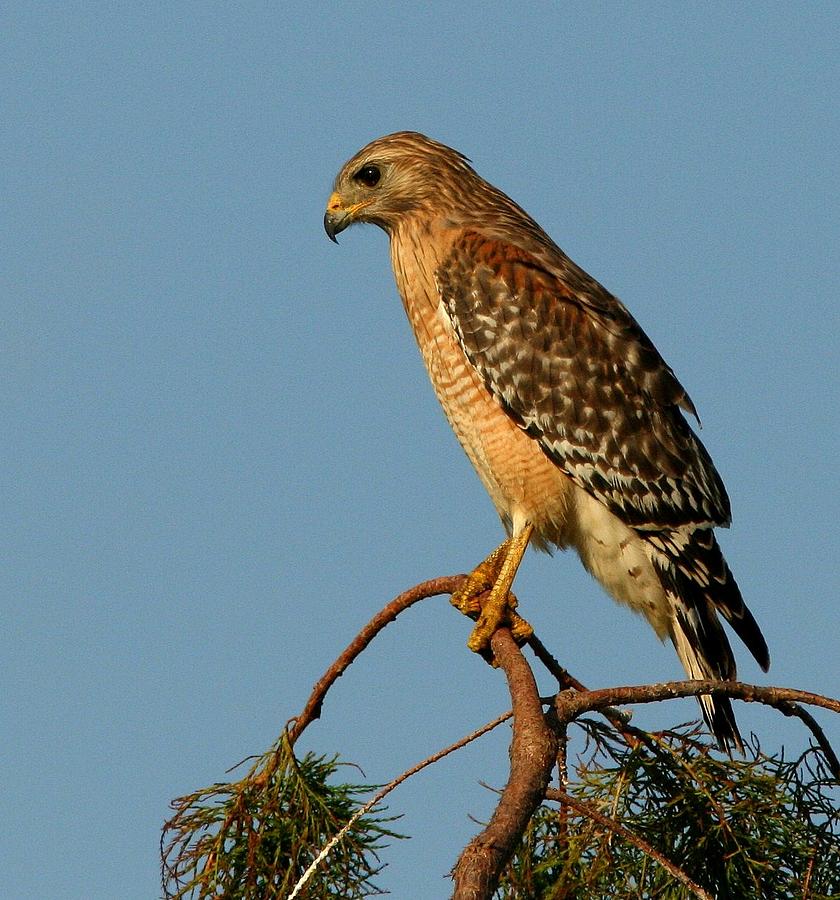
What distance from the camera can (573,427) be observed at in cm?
623

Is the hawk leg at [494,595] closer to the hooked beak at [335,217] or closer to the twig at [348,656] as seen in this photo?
the twig at [348,656]

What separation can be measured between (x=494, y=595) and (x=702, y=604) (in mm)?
1045

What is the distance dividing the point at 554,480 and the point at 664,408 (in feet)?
2.34

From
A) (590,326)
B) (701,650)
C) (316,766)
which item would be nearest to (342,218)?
(590,326)

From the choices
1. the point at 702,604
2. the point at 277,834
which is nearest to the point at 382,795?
the point at 277,834

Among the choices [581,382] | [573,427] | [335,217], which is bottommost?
[573,427]

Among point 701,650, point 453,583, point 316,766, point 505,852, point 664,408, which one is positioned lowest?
point 505,852

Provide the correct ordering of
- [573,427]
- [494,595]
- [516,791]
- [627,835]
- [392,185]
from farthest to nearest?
1. [392,185]
2. [573,427]
3. [494,595]
4. [627,835]
5. [516,791]

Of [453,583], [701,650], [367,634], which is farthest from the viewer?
[701,650]

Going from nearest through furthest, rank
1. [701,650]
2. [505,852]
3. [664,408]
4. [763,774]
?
[505,852], [763,774], [701,650], [664,408]

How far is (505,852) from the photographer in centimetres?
306

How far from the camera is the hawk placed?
19.9 feet

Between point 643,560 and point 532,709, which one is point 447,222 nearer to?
point 643,560

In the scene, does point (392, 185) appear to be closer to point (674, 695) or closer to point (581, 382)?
point (581, 382)
